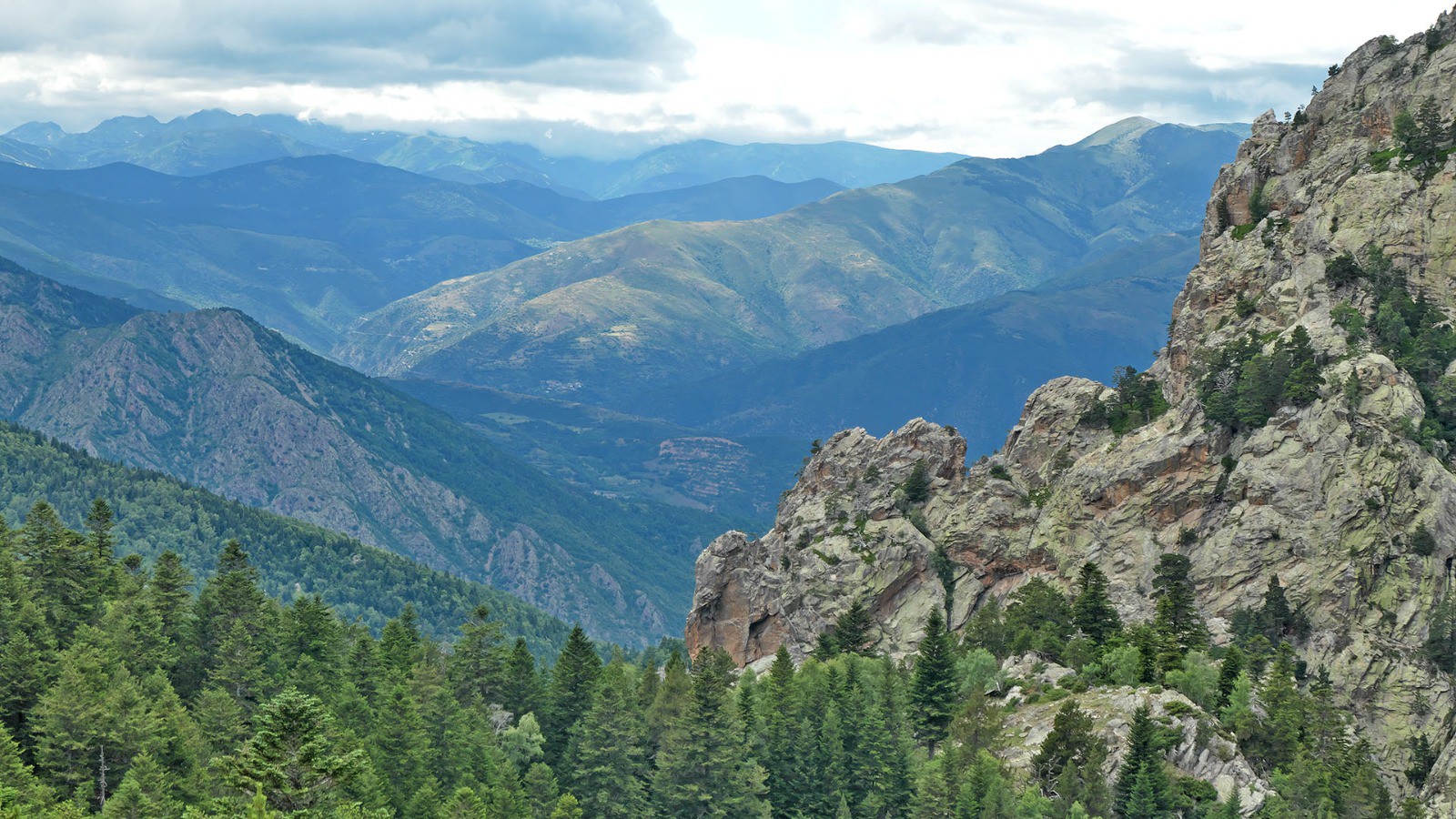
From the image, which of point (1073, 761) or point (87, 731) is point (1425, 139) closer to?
point (1073, 761)

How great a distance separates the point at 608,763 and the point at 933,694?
3530 centimetres

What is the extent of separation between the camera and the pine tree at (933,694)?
Result: 150500 mm

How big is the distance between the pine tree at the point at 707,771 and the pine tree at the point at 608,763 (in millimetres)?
2768

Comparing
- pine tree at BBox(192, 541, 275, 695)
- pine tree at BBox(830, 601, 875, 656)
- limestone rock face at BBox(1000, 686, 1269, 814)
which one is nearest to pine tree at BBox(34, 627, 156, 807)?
pine tree at BBox(192, 541, 275, 695)

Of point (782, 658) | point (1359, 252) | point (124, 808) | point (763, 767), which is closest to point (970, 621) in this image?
point (782, 658)

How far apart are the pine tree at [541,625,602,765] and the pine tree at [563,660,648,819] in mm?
6873

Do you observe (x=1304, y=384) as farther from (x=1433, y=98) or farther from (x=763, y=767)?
(x=763, y=767)

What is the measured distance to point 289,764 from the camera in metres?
85.5

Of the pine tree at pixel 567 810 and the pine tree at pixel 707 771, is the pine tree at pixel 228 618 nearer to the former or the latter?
the pine tree at pixel 567 810

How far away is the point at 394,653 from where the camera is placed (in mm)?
162125

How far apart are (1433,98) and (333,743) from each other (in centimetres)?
16302

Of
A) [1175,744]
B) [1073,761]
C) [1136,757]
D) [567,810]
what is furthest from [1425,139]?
[567,810]

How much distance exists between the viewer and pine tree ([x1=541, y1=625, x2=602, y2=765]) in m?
150

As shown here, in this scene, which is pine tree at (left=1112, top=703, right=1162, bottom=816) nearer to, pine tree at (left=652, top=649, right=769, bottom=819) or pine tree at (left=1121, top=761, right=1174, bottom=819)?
pine tree at (left=1121, top=761, right=1174, bottom=819)
